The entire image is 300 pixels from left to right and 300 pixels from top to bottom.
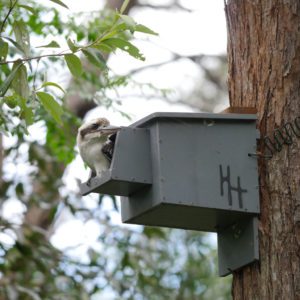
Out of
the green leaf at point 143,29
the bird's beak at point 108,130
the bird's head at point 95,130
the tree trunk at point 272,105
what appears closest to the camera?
the tree trunk at point 272,105

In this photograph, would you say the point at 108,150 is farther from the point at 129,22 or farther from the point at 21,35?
the point at 21,35

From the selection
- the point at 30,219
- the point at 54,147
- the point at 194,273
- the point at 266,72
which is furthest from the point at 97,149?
the point at 194,273

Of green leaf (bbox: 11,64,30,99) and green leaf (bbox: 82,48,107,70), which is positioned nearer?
green leaf (bbox: 11,64,30,99)

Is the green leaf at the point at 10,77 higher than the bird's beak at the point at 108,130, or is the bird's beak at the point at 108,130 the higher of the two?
the green leaf at the point at 10,77

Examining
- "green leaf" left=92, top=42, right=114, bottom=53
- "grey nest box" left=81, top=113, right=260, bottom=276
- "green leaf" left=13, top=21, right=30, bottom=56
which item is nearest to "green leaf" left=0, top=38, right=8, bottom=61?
"green leaf" left=13, top=21, right=30, bottom=56

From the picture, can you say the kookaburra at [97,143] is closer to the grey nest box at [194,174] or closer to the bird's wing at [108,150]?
the bird's wing at [108,150]

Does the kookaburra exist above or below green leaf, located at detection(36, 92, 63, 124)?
below

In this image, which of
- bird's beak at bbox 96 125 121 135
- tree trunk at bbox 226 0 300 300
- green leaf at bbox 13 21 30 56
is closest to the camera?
tree trunk at bbox 226 0 300 300

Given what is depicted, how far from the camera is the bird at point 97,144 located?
4.01m

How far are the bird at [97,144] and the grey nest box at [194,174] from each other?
15 centimetres

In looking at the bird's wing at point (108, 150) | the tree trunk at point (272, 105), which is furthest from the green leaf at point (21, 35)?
the tree trunk at point (272, 105)

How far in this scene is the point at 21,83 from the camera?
4.09 m

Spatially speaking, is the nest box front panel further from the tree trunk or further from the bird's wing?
the bird's wing

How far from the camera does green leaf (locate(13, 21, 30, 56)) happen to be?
4215mm
